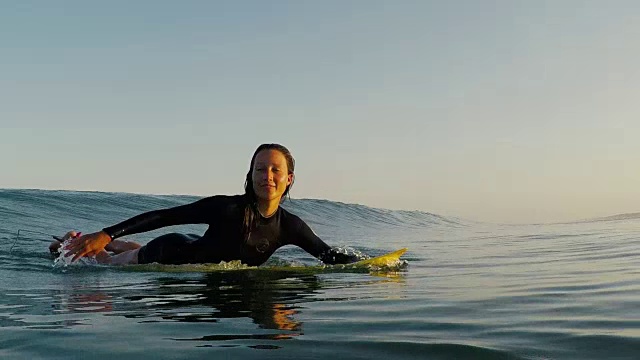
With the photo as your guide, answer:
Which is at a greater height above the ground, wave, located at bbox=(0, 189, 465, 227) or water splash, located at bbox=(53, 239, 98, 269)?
wave, located at bbox=(0, 189, 465, 227)

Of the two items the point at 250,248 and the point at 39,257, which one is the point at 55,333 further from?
the point at 39,257

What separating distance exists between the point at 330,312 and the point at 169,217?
3305mm

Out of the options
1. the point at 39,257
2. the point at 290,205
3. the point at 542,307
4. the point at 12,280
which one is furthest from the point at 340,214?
the point at 542,307

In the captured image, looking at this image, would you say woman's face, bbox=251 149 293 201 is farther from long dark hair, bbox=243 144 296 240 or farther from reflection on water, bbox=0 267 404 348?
reflection on water, bbox=0 267 404 348

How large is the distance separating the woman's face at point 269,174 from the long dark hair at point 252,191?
0.06m

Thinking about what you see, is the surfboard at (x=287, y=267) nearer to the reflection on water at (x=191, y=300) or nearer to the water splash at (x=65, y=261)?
the reflection on water at (x=191, y=300)

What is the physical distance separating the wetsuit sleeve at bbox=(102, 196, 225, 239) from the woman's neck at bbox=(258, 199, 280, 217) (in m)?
0.39

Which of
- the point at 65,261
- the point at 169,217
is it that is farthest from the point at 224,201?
the point at 65,261

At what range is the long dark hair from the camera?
20.2ft

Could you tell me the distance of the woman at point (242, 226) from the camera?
6027mm

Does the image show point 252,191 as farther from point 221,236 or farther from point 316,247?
point 316,247

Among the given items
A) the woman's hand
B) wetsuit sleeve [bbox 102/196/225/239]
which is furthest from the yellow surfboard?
the woman's hand

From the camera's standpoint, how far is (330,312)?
3.16 meters

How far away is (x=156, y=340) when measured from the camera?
2416 mm
